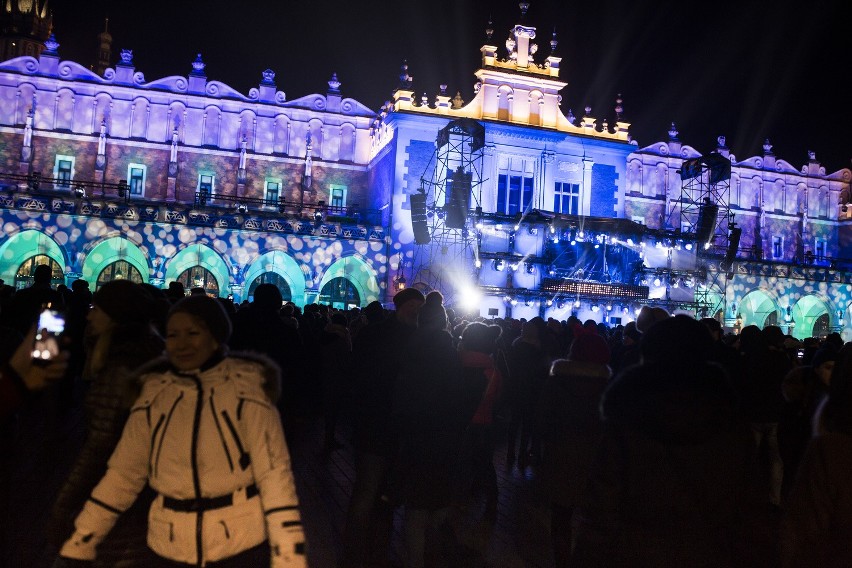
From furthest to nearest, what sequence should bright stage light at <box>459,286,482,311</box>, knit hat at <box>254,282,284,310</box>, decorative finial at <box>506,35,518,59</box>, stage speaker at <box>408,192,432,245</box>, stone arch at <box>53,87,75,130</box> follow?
1. decorative finial at <box>506,35,518,59</box>
2. stone arch at <box>53,87,75,130</box>
3. bright stage light at <box>459,286,482,311</box>
4. stage speaker at <box>408,192,432,245</box>
5. knit hat at <box>254,282,284,310</box>

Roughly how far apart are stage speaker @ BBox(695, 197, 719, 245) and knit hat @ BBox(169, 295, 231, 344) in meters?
26.0

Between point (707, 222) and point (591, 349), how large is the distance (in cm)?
2346

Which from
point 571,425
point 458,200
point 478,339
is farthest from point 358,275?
point 571,425

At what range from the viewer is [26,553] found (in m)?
5.43

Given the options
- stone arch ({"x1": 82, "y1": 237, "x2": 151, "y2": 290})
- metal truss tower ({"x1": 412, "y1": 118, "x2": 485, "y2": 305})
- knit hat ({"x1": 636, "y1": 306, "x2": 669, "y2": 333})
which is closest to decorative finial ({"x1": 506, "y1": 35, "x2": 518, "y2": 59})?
metal truss tower ({"x1": 412, "y1": 118, "x2": 485, "y2": 305})

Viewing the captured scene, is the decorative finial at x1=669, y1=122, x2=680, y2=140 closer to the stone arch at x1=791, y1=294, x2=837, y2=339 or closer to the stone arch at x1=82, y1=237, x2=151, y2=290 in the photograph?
the stone arch at x1=791, y1=294, x2=837, y2=339

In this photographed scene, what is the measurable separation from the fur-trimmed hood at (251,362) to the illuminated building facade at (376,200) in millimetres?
21113

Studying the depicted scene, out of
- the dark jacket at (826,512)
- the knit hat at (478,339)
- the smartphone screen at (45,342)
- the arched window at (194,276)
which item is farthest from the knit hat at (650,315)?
the arched window at (194,276)

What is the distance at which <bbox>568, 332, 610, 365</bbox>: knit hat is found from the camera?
5473 mm

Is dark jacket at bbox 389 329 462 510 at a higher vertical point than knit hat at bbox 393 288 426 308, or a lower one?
lower

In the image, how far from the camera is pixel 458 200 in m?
24.2

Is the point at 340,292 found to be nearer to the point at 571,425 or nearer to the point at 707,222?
the point at 707,222

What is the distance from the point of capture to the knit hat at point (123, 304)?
3.70 metres

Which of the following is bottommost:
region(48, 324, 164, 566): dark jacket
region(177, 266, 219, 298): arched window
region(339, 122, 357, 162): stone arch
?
region(48, 324, 164, 566): dark jacket
